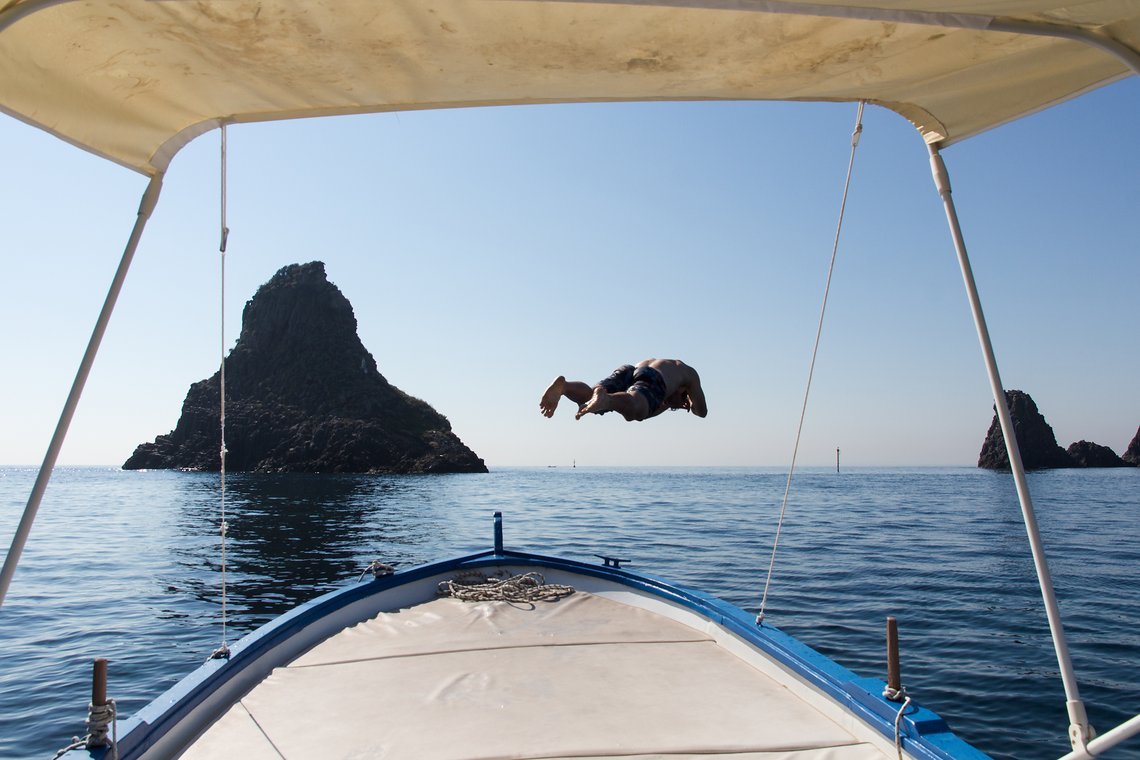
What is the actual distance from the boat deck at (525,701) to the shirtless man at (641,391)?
182 centimetres

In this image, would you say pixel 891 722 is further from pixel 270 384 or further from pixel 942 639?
pixel 270 384

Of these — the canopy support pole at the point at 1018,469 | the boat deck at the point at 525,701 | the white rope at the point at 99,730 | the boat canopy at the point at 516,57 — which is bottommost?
the boat deck at the point at 525,701

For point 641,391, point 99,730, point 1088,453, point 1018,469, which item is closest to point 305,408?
point 641,391

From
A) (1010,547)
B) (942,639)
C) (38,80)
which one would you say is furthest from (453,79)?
(1010,547)

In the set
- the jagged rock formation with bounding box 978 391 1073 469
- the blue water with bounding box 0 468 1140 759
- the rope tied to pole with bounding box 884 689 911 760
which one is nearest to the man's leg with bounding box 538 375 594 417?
the rope tied to pole with bounding box 884 689 911 760

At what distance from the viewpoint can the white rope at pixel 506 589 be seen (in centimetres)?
700

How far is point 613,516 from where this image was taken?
36750mm

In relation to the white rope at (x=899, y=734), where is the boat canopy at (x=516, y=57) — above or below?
above

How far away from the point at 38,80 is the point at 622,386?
13.2 feet

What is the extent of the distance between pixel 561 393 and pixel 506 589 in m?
2.58

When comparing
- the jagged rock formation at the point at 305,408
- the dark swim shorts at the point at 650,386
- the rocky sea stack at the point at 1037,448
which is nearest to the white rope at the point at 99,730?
the dark swim shorts at the point at 650,386

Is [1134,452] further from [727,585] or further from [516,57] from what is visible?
[516,57]

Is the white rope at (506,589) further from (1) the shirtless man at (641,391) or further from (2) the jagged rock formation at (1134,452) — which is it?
(2) the jagged rock formation at (1134,452)

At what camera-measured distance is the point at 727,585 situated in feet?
54.6
